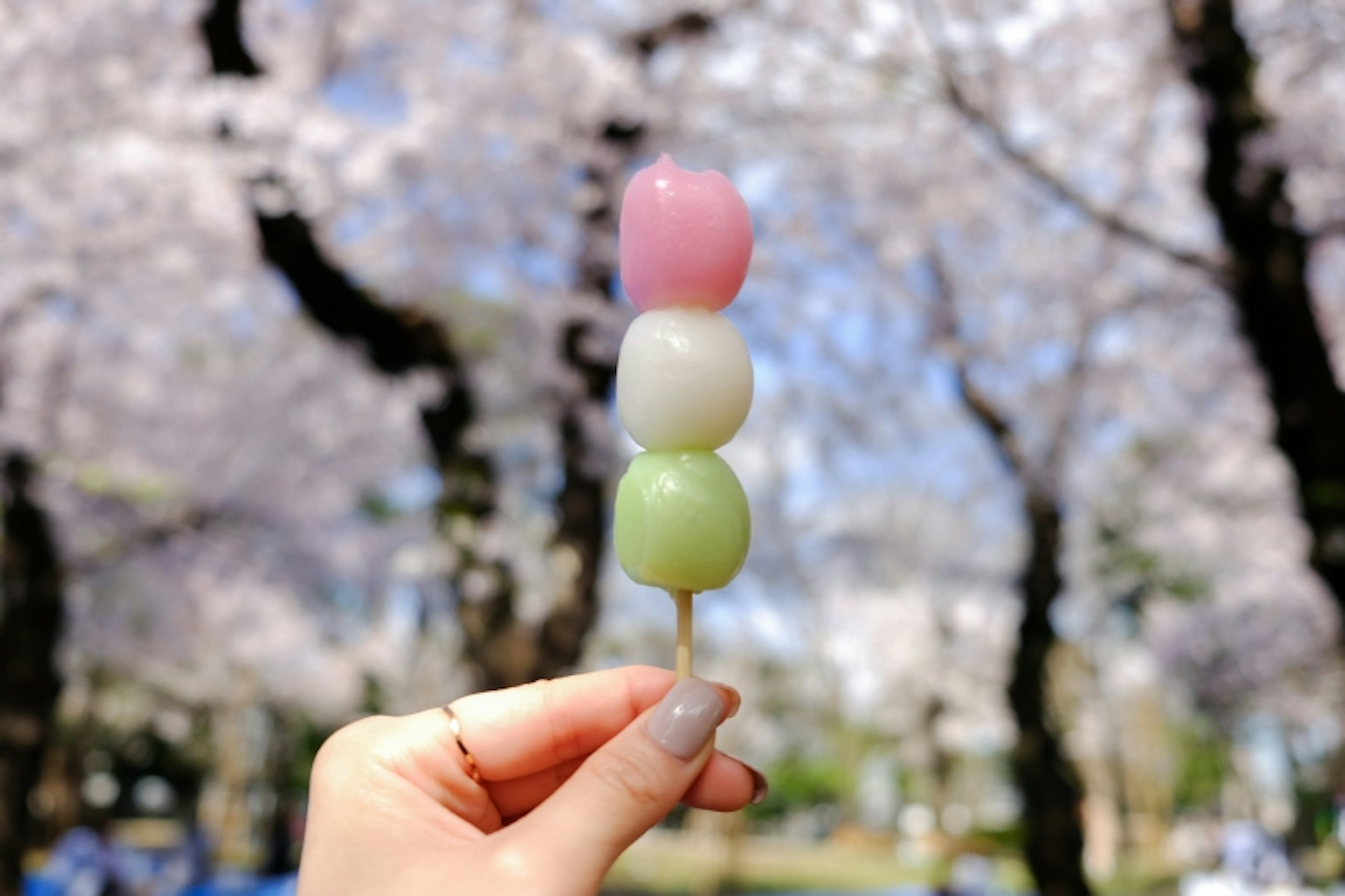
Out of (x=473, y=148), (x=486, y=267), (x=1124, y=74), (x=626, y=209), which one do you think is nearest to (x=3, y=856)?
(x=486, y=267)

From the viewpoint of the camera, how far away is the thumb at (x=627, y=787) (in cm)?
146

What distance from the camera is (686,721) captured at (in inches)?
61.1

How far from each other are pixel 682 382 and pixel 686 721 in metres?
0.58

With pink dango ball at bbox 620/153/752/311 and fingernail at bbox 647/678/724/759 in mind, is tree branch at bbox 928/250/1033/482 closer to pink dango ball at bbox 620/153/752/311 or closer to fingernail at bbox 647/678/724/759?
pink dango ball at bbox 620/153/752/311

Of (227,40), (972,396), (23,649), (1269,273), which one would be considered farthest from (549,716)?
(23,649)

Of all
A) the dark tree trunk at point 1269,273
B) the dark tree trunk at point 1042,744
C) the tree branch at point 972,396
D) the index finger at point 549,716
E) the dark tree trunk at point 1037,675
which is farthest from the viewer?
the tree branch at point 972,396

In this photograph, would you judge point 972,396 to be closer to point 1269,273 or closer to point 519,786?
point 1269,273

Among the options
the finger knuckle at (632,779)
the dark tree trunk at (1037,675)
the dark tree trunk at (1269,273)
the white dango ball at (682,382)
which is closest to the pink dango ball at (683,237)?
the white dango ball at (682,382)

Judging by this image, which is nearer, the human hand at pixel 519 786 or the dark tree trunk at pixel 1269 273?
the human hand at pixel 519 786

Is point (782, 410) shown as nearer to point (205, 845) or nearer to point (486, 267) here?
point (486, 267)

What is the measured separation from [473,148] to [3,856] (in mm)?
6896

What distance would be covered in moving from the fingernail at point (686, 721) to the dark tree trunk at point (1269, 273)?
4.24 m

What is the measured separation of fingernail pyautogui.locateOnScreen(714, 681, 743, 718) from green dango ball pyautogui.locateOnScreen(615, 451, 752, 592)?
0.17 m

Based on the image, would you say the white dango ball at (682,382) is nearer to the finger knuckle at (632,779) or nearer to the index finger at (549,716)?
the index finger at (549,716)
